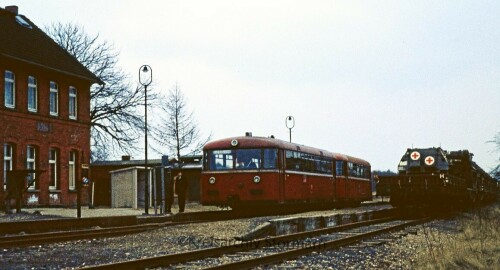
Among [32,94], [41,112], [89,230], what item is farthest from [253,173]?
[32,94]

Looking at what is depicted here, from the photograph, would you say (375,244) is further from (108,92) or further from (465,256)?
(108,92)

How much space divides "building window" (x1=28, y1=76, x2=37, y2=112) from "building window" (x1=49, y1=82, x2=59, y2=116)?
1341mm

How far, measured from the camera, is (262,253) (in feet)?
42.9

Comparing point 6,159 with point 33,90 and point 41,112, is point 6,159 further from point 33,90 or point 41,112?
point 33,90

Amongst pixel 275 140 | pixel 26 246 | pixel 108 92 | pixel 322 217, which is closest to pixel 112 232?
pixel 26 246

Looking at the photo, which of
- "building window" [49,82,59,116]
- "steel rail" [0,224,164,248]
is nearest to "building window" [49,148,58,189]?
"building window" [49,82,59,116]

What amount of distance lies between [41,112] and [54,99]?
1734 millimetres

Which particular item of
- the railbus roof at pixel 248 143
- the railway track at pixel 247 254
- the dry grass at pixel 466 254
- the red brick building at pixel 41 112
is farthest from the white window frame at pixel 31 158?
the dry grass at pixel 466 254

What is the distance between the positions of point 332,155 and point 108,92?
24.8m

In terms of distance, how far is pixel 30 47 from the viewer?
3569 centimetres

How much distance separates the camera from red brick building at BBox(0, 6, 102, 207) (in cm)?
3266

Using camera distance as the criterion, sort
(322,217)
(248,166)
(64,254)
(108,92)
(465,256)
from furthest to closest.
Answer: (108,92) → (248,166) → (322,217) → (64,254) → (465,256)

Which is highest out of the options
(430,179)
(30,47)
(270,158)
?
(30,47)

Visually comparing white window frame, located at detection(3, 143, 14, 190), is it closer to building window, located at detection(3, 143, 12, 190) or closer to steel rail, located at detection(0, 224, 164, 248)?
building window, located at detection(3, 143, 12, 190)
